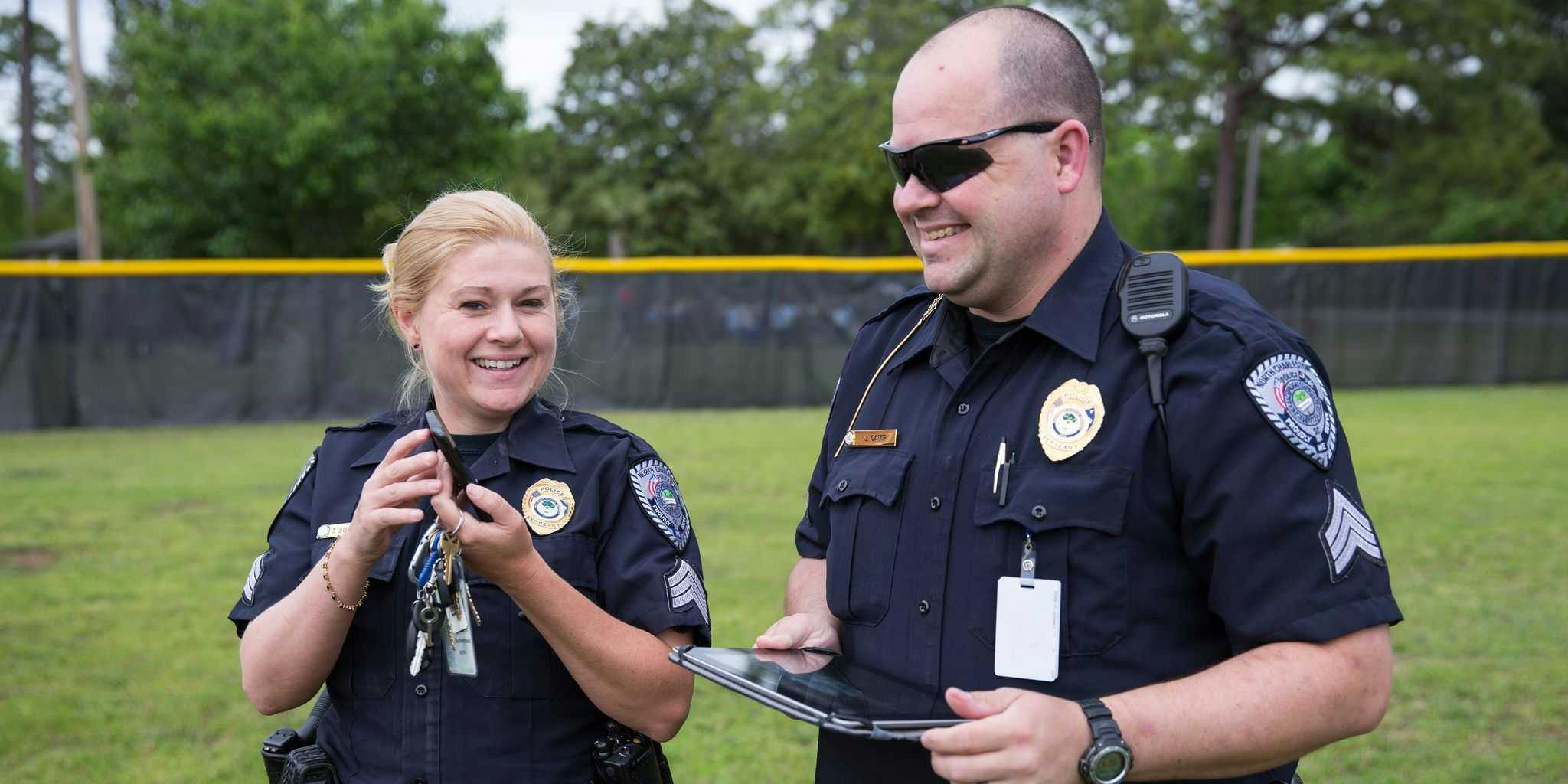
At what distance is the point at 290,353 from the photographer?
14.9m

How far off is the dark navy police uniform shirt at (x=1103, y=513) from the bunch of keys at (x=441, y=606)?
643mm

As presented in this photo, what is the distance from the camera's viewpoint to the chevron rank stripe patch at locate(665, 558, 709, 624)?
7.45 ft

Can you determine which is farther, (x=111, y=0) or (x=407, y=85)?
(x=111, y=0)

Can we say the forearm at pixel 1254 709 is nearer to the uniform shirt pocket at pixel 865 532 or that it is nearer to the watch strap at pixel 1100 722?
the watch strap at pixel 1100 722

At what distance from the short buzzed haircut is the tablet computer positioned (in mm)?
920

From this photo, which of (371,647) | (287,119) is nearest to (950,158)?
(371,647)

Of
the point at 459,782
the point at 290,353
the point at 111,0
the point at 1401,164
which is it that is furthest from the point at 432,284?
the point at 111,0

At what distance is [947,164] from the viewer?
2053 millimetres

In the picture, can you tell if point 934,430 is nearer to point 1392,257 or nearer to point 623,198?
point 1392,257

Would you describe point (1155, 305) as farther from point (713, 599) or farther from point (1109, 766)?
point (713, 599)

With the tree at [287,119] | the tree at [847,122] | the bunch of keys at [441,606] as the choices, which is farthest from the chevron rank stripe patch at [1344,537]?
the tree at [847,122]

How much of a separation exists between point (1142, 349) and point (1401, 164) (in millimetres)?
31412

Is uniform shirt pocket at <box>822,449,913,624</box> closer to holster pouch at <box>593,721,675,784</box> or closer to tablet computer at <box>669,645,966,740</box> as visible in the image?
tablet computer at <box>669,645,966,740</box>

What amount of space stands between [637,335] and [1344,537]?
47.2 ft
